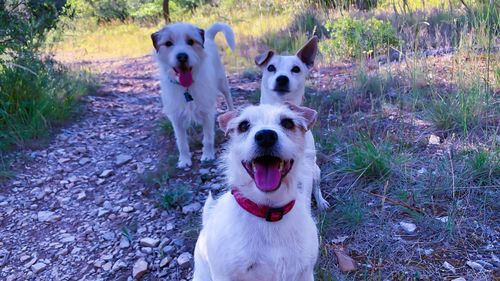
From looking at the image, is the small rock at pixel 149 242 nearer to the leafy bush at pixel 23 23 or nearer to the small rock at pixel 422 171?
the small rock at pixel 422 171

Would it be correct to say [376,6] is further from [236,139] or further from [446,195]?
[236,139]

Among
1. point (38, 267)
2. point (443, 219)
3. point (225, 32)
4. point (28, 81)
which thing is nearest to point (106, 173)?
point (38, 267)

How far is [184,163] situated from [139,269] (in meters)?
1.59

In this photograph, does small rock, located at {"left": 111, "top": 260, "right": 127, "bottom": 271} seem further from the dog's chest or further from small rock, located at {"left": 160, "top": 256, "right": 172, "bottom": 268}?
the dog's chest

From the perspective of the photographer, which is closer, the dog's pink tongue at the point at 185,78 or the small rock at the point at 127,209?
the small rock at the point at 127,209

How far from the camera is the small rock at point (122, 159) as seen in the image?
4.50 metres

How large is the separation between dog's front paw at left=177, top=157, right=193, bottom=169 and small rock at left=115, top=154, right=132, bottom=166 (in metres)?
0.61

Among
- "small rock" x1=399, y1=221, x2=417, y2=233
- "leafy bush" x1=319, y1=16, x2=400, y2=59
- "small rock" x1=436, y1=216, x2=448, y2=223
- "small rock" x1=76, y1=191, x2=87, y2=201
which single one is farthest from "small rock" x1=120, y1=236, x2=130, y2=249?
"leafy bush" x1=319, y1=16, x2=400, y2=59

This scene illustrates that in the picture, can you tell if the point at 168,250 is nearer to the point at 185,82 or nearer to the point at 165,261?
the point at 165,261

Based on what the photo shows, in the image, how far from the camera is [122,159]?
14.9ft

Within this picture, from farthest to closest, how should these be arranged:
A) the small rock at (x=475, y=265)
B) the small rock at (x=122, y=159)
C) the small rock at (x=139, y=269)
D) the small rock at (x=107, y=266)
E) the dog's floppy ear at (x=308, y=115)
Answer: the small rock at (x=122, y=159)
the small rock at (x=107, y=266)
the small rock at (x=139, y=269)
the small rock at (x=475, y=265)
the dog's floppy ear at (x=308, y=115)

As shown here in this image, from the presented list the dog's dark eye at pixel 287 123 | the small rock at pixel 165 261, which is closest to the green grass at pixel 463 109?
the dog's dark eye at pixel 287 123

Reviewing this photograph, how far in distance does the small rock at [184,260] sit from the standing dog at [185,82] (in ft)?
4.74

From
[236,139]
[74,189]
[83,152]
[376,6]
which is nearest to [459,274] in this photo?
[236,139]
